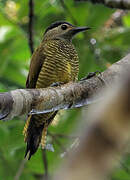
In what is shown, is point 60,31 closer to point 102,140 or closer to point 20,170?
point 20,170

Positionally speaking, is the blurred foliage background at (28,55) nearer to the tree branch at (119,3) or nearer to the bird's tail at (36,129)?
the bird's tail at (36,129)

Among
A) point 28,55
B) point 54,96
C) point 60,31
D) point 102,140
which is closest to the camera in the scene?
point 102,140

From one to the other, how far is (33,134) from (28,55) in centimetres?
144

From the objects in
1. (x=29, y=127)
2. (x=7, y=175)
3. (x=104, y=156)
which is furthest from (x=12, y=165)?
(x=104, y=156)

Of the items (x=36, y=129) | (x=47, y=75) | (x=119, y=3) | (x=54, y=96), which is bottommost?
(x=36, y=129)

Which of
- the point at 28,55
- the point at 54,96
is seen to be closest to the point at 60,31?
the point at 28,55

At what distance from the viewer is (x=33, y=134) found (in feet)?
10.6

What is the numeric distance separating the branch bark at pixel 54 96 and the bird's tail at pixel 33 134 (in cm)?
87

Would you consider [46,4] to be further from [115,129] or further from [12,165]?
[115,129]

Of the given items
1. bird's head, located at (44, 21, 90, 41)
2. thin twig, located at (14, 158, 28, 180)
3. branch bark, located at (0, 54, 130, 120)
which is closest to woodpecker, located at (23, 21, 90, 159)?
bird's head, located at (44, 21, 90, 41)

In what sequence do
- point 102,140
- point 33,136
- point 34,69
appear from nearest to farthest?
point 102,140 < point 33,136 < point 34,69

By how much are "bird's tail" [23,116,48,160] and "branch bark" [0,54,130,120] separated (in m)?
0.87

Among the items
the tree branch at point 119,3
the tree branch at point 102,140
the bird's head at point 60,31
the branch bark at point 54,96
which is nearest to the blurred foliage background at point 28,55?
the bird's head at point 60,31

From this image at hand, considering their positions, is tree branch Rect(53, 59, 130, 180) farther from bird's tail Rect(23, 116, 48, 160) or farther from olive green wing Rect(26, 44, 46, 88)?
olive green wing Rect(26, 44, 46, 88)
